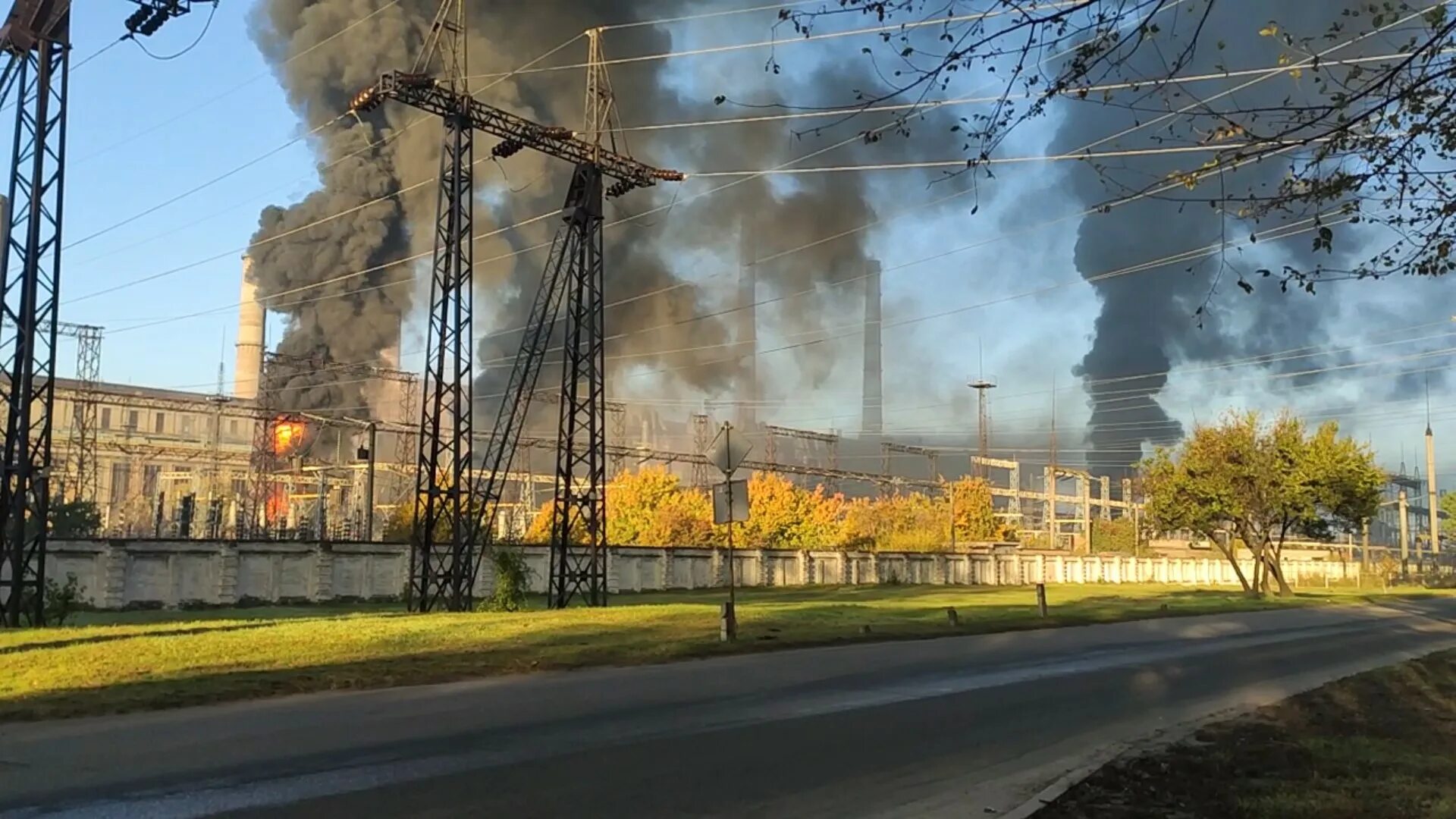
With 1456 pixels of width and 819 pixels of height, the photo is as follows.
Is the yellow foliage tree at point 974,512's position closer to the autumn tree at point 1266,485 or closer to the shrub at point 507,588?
the autumn tree at point 1266,485

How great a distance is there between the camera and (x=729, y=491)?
16.5 meters

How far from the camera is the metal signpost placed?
16438 mm

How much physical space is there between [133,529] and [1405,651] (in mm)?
76841

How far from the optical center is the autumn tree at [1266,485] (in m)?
41.6

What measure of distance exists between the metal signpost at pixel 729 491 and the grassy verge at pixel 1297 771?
787 centimetres

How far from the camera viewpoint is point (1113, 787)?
691 cm

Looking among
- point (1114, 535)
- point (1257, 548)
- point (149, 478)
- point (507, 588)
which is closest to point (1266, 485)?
point (1257, 548)

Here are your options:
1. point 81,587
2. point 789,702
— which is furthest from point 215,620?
point 789,702

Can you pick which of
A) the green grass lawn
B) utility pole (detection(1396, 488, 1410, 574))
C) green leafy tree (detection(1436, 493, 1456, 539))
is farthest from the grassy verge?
green leafy tree (detection(1436, 493, 1456, 539))

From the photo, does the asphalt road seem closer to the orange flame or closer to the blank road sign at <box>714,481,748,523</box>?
the blank road sign at <box>714,481,748,523</box>

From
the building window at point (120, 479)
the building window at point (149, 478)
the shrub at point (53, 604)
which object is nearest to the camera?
the shrub at point (53, 604)

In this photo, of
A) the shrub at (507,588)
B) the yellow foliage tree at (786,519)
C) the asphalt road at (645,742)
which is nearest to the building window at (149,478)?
the yellow foliage tree at (786,519)

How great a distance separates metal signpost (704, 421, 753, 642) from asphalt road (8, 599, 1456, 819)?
2245 millimetres

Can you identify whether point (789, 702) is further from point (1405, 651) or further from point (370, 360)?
point (370, 360)
